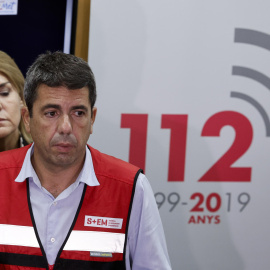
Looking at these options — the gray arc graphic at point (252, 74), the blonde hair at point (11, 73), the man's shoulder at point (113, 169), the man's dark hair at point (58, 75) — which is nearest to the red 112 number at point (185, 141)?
the gray arc graphic at point (252, 74)

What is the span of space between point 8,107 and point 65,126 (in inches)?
25.5

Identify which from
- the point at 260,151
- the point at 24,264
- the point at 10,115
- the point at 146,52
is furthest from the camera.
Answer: the point at 260,151

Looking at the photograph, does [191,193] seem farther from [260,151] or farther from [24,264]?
[24,264]

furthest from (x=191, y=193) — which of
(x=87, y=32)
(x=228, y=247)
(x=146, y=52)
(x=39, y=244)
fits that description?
(x=39, y=244)

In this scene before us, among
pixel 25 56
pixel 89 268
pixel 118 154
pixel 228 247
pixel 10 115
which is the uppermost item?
pixel 25 56

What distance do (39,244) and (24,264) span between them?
71 millimetres

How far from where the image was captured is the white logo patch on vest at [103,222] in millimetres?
1605

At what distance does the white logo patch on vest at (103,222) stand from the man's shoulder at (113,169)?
129 millimetres

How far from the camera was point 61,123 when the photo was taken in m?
1.54

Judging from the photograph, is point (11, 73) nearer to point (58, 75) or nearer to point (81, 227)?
point (58, 75)

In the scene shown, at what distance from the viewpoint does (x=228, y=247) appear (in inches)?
103

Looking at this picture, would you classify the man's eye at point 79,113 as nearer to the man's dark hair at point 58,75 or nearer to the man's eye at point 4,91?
the man's dark hair at point 58,75

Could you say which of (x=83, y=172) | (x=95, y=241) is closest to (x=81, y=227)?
(x=95, y=241)

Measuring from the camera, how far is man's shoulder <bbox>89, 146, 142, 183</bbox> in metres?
1.66
